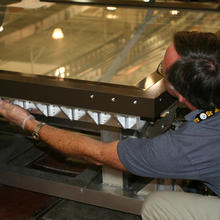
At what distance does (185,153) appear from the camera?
5.06ft

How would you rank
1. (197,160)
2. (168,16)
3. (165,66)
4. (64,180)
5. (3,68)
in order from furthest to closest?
1. (168,16)
2. (64,180)
3. (3,68)
4. (165,66)
5. (197,160)

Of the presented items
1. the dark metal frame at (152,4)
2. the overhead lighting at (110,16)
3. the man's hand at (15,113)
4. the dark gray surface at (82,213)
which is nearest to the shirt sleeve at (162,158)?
the man's hand at (15,113)

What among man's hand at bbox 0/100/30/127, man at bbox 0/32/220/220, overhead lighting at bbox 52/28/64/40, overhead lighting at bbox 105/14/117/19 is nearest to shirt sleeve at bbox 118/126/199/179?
man at bbox 0/32/220/220

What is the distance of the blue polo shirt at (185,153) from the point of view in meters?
1.54

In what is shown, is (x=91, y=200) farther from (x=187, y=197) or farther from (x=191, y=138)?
(x=191, y=138)

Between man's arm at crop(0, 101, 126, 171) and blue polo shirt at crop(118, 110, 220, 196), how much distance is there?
0.12m

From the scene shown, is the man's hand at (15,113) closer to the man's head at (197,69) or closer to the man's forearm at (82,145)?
the man's forearm at (82,145)

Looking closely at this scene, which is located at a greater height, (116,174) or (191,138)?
(191,138)

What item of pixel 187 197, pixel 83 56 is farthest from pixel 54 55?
pixel 187 197

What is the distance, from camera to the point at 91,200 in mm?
2354

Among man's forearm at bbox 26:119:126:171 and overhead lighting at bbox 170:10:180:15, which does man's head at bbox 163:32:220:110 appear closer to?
man's forearm at bbox 26:119:126:171

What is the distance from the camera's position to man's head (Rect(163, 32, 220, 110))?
1.54m

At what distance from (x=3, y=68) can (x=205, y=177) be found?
97 centimetres

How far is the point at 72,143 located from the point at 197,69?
57 cm
